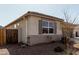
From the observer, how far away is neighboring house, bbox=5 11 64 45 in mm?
10133

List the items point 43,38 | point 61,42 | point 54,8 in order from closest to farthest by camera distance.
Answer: point 54,8 < point 61,42 < point 43,38

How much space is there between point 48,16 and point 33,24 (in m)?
1.15

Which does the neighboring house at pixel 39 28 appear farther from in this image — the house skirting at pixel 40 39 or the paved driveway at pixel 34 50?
the paved driveway at pixel 34 50

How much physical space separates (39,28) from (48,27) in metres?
0.92

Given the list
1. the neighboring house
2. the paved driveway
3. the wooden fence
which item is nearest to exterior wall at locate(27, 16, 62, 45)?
the neighboring house

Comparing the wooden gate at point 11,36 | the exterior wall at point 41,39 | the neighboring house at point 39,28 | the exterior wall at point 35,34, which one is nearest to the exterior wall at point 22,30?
the neighboring house at point 39,28

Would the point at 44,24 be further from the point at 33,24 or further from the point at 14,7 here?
the point at 14,7

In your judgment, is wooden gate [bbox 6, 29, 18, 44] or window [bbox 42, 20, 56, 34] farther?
wooden gate [bbox 6, 29, 18, 44]

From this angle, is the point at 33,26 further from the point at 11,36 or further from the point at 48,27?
the point at 11,36

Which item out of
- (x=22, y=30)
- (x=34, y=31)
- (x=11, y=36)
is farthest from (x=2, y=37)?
(x=34, y=31)

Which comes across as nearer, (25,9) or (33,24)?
(25,9)

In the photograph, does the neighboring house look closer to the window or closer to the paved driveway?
the window

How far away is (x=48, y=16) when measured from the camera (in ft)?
33.1

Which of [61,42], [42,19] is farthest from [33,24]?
[61,42]
